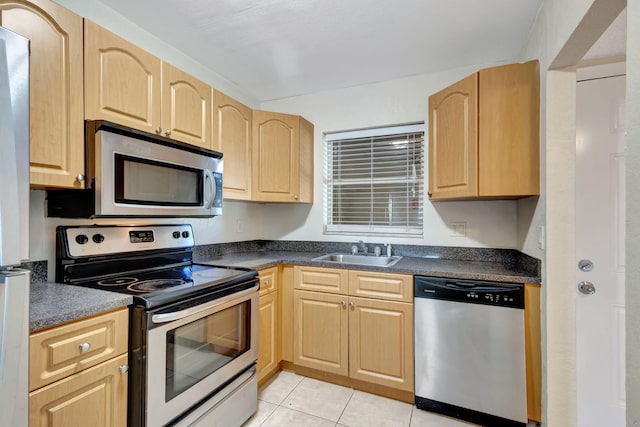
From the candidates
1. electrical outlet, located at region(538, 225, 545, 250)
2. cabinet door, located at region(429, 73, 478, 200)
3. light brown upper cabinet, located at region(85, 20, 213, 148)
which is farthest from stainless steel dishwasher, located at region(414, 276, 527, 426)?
light brown upper cabinet, located at region(85, 20, 213, 148)

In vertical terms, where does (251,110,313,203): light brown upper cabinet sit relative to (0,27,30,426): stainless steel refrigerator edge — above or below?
above

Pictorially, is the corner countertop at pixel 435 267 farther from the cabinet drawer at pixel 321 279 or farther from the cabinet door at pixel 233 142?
the cabinet door at pixel 233 142

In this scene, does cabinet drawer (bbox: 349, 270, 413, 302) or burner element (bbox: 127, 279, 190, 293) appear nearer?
burner element (bbox: 127, 279, 190, 293)

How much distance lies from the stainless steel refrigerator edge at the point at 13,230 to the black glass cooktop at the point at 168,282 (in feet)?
1.50

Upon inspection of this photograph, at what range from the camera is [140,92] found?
154cm

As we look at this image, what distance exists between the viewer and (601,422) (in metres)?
1.60

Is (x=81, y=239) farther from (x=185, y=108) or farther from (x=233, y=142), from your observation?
(x=233, y=142)

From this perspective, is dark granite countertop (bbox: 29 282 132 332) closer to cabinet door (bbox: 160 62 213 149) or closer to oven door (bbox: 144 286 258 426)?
oven door (bbox: 144 286 258 426)

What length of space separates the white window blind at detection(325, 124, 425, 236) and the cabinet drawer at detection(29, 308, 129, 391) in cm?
188

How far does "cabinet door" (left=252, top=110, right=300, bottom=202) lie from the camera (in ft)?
7.85

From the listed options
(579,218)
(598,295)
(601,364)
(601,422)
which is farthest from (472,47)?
(601,422)

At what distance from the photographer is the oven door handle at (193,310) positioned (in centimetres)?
120

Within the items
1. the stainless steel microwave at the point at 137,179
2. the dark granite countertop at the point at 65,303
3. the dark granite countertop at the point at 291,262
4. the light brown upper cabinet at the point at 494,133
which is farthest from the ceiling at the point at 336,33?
the dark granite countertop at the point at 65,303

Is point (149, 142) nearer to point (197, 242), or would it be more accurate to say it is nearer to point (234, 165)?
point (234, 165)
